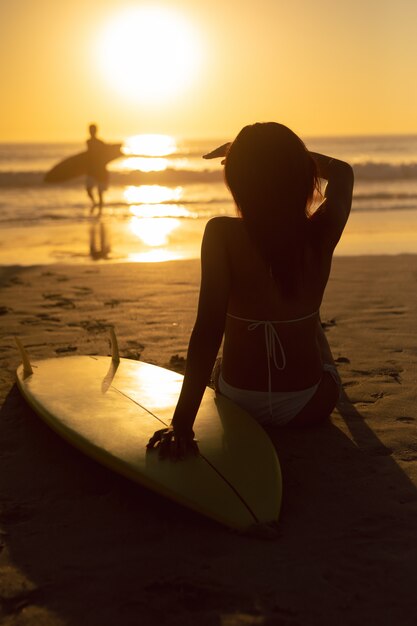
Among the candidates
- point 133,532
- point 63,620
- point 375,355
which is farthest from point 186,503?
point 375,355

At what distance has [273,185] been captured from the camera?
256 cm

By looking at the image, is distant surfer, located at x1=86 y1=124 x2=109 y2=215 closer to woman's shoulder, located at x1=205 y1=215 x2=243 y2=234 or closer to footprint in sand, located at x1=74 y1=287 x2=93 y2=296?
footprint in sand, located at x1=74 y1=287 x2=93 y2=296

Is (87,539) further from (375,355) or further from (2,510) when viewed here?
(375,355)

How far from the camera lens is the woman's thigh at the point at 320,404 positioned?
10.3 ft

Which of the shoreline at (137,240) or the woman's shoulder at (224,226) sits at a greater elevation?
the woman's shoulder at (224,226)

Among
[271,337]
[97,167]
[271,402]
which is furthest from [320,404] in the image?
[97,167]

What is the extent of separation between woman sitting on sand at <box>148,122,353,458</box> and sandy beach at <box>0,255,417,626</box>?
A: 9.5 inches

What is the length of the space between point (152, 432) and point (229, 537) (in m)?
0.61

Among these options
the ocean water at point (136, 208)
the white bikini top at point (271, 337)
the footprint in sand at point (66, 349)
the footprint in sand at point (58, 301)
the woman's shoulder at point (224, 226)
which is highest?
the woman's shoulder at point (224, 226)

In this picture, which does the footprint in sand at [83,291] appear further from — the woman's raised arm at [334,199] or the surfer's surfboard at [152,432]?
the woman's raised arm at [334,199]

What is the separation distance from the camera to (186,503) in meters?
2.46

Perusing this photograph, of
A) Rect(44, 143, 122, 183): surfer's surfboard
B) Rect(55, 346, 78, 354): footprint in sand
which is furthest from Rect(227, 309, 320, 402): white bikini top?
Rect(44, 143, 122, 183): surfer's surfboard

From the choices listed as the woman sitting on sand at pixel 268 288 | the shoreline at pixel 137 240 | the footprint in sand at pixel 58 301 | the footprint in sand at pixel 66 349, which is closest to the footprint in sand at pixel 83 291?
the footprint in sand at pixel 58 301

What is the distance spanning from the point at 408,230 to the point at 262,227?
30.1 ft
